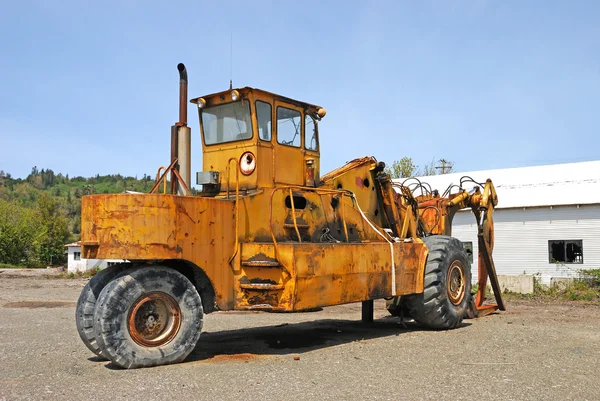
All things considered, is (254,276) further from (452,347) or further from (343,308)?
(343,308)

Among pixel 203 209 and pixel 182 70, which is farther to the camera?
pixel 182 70

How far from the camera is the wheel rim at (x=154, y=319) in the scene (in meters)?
7.93

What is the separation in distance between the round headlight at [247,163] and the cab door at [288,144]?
0.44 m

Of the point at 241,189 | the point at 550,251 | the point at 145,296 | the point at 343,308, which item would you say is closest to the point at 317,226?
the point at 241,189

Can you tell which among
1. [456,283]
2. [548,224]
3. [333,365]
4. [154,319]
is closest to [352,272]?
[333,365]

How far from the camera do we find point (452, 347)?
952cm

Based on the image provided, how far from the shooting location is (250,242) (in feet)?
30.0

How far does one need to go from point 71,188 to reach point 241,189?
6133 inches

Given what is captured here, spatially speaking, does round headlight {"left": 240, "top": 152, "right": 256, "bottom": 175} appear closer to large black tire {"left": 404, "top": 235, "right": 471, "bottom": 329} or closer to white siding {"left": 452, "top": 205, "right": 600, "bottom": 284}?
large black tire {"left": 404, "top": 235, "right": 471, "bottom": 329}

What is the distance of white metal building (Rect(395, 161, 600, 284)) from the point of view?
83.8ft

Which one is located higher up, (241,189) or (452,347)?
(241,189)

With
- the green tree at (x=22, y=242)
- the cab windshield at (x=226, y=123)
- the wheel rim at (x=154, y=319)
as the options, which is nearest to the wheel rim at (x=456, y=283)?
the cab windshield at (x=226, y=123)

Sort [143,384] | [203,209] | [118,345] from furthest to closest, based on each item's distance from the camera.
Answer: [203,209] < [118,345] < [143,384]

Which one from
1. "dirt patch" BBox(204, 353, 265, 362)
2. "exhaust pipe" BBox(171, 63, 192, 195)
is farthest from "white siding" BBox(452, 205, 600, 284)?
"exhaust pipe" BBox(171, 63, 192, 195)
